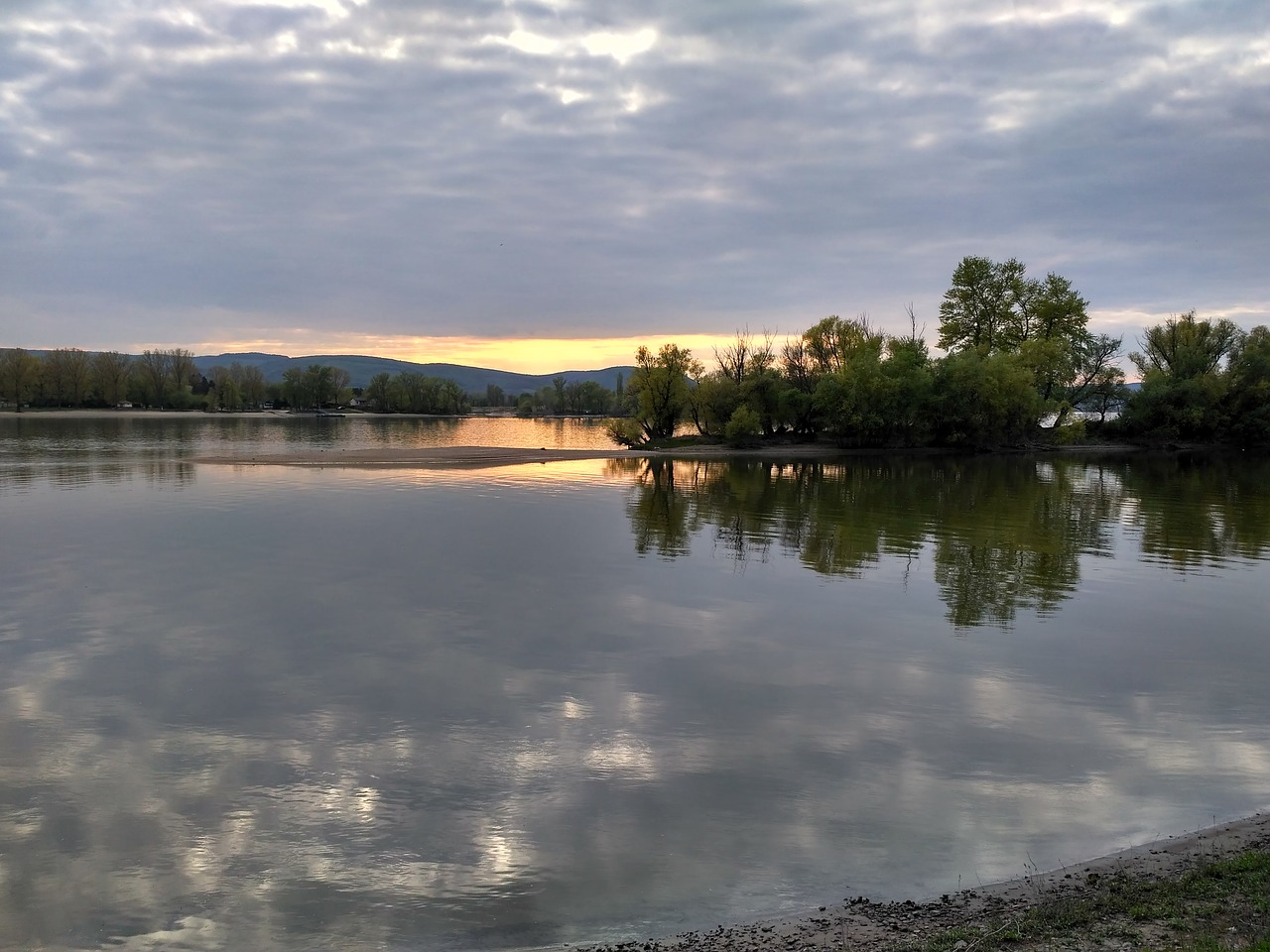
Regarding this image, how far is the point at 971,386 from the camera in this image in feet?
229

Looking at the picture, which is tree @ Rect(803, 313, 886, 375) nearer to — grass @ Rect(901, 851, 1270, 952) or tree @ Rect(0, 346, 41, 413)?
grass @ Rect(901, 851, 1270, 952)

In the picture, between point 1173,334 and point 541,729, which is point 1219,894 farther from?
point 1173,334

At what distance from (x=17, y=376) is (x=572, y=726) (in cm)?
17252

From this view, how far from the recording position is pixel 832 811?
27.2 feet

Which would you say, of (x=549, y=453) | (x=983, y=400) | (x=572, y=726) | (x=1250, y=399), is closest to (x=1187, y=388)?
(x=1250, y=399)

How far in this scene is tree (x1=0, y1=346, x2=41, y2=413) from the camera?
471 feet

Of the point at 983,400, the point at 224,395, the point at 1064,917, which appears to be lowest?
the point at 1064,917

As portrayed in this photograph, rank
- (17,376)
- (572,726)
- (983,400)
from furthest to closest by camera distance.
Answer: (17,376) → (983,400) → (572,726)

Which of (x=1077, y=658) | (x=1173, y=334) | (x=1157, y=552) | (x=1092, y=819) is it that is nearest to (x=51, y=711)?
(x=1092, y=819)

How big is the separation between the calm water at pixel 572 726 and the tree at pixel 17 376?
151m

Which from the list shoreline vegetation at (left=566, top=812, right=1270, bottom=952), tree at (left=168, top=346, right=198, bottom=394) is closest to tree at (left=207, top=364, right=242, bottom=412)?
tree at (left=168, top=346, right=198, bottom=394)

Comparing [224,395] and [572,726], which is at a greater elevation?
[224,395]

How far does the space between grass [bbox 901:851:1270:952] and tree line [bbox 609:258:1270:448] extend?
66.1m

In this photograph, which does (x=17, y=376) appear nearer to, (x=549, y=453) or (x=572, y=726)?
(x=549, y=453)
